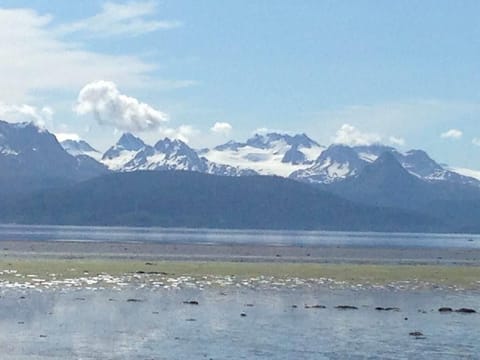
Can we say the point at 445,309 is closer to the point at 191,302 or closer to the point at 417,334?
the point at 417,334

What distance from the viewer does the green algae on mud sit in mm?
76938

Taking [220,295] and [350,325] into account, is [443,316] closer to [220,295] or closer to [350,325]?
[350,325]

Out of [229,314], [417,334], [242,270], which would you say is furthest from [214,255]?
[417,334]

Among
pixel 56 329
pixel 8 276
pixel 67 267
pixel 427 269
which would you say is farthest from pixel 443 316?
pixel 427 269

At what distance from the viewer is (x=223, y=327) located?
44.5 meters

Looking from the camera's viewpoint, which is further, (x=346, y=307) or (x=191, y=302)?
(x=191, y=302)

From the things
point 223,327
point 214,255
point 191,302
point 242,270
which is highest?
point 214,255

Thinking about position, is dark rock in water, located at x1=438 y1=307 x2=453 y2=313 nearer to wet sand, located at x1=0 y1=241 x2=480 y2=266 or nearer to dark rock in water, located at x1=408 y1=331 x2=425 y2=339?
dark rock in water, located at x1=408 y1=331 x2=425 y2=339

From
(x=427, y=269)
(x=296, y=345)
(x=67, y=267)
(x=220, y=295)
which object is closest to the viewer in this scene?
(x=296, y=345)

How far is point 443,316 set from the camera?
51.0 metres

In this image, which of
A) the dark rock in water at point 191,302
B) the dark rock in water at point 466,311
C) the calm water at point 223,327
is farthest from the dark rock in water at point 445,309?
the dark rock in water at point 191,302

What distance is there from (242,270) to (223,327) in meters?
41.9

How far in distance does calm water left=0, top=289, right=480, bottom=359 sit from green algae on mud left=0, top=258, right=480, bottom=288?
613 inches

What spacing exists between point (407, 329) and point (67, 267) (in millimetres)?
43546
